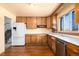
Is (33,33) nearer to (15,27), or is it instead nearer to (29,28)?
(29,28)

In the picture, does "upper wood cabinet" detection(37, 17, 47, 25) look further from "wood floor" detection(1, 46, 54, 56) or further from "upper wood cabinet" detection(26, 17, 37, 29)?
"wood floor" detection(1, 46, 54, 56)

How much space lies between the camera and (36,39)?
7.98 meters

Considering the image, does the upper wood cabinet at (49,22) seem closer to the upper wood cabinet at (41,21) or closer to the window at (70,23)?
the upper wood cabinet at (41,21)

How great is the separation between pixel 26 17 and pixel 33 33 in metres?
1.23

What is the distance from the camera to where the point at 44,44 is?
7910 millimetres

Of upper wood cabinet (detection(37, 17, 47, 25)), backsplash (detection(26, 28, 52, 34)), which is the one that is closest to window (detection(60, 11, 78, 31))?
upper wood cabinet (detection(37, 17, 47, 25))

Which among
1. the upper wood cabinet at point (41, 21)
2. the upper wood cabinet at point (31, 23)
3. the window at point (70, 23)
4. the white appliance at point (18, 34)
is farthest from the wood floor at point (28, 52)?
the upper wood cabinet at point (41, 21)

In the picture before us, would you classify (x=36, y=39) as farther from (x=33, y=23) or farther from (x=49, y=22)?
(x=49, y=22)

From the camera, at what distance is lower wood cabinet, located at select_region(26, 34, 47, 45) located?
796cm

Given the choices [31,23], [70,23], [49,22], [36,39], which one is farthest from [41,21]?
[70,23]

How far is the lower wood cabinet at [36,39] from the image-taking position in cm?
796

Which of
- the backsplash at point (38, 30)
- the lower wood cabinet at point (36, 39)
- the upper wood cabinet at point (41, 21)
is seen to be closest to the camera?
the lower wood cabinet at point (36, 39)

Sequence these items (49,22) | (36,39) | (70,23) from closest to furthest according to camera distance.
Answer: (70,23) → (36,39) → (49,22)

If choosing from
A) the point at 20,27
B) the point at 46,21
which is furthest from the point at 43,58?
the point at 46,21
